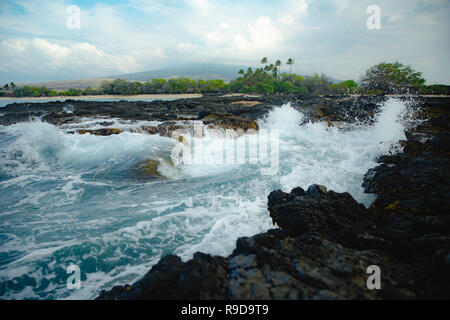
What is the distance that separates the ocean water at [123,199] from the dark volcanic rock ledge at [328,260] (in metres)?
1.39

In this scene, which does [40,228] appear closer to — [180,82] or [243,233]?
[243,233]

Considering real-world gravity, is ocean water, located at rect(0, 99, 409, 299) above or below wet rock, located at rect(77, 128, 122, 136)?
below

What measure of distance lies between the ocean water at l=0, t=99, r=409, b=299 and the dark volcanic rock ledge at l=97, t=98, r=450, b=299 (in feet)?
4.57

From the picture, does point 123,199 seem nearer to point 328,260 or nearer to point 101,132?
point 328,260

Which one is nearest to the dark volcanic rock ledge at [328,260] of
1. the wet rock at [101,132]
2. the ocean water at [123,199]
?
the ocean water at [123,199]

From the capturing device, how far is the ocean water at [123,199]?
4.39 m

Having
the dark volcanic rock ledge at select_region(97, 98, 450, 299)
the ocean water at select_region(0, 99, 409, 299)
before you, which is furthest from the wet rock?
the dark volcanic rock ledge at select_region(97, 98, 450, 299)

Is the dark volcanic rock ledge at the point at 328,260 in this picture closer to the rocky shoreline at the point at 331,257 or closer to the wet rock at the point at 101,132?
the rocky shoreline at the point at 331,257

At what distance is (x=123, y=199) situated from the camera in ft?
22.5

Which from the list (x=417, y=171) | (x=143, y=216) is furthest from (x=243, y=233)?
(x=417, y=171)

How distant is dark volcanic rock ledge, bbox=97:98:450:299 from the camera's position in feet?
8.25

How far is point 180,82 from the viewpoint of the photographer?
66188mm

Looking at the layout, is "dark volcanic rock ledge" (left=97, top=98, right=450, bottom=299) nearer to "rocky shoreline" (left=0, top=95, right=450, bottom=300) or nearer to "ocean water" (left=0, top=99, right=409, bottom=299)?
"rocky shoreline" (left=0, top=95, right=450, bottom=300)
